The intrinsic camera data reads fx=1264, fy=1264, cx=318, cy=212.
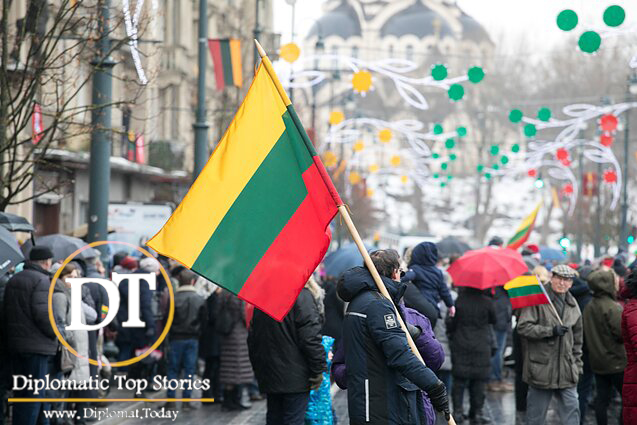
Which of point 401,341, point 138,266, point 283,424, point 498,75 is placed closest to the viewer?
point 401,341

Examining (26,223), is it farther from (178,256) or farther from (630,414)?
(630,414)

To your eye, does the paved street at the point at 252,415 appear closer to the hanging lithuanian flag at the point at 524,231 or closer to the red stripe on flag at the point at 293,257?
the red stripe on flag at the point at 293,257

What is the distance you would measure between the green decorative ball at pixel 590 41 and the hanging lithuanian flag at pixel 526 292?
21.4 ft

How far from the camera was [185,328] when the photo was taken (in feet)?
47.5

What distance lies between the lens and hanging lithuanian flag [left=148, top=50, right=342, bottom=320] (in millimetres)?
7715

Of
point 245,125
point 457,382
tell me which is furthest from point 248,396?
point 245,125

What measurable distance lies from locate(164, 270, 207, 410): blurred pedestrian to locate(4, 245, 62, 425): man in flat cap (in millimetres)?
3288

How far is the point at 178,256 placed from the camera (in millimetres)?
7633

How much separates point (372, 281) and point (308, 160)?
0.85 metres

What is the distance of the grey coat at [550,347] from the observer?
11242 mm

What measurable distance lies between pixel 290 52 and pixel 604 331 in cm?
1082

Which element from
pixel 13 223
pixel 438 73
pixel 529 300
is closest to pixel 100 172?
pixel 13 223

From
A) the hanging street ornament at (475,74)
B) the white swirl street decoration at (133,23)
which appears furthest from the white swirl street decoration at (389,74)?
the white swirl street decoration at (133,23)

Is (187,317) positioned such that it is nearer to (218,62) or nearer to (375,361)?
(375,361)
